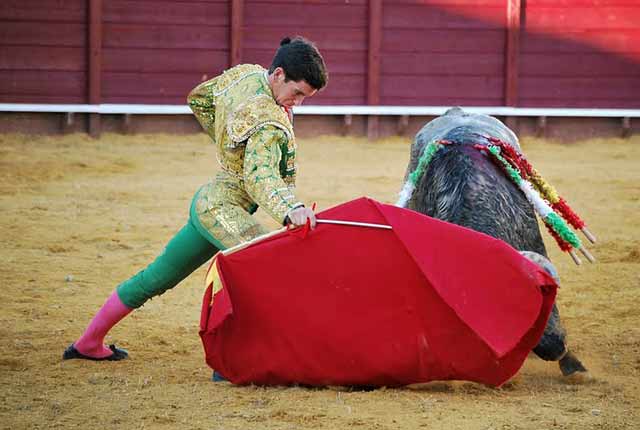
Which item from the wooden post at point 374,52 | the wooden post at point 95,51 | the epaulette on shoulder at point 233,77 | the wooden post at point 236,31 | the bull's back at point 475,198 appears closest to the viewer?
the epaulette on shoulder at point 233,77

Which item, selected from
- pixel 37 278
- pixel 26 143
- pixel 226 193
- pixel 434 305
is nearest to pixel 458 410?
pixel 434 305

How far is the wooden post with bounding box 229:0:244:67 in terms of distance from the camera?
391 inches

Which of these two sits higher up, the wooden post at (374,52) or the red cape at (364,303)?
the wooden post at (374,52)

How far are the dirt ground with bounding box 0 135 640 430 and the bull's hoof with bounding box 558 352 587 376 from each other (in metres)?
0.03

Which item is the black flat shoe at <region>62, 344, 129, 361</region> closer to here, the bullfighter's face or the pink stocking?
the pink stocking

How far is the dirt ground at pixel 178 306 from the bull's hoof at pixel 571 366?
3 centimetres

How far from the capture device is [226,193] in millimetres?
3152

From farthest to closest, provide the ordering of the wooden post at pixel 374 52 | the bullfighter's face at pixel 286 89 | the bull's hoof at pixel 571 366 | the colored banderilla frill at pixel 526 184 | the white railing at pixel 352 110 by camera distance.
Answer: the wooden post at pixel 374 52, the white railing at pixel 352 110, the colored banderilla frill at pixel 526 184, the bull's hoof at pixel 571 366, the bullfighter's face at pixel 286 89

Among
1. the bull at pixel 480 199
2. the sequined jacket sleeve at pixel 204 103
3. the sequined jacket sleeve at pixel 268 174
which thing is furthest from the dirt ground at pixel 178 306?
the sequined jacket sleeve at pixel 204 103

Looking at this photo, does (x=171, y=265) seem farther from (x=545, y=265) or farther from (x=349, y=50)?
(x=349, y=50)

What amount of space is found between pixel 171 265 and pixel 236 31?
22.5 feet

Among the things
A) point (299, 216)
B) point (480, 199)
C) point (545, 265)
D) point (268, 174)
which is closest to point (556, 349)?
point (545, 265)

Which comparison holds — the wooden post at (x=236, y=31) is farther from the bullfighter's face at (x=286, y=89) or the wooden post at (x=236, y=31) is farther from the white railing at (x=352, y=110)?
the bullfighter's face at (x=286, y=89)

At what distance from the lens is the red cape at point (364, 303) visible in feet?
9.77
